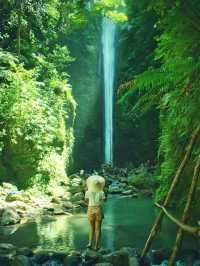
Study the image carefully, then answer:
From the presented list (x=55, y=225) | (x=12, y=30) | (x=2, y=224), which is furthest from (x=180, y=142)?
(x=12, y=30)

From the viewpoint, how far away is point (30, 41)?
22.0 m

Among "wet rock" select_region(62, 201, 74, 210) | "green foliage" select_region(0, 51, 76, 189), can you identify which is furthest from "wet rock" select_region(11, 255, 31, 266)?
"green foliage" select_region(0, 51, 76, 189)

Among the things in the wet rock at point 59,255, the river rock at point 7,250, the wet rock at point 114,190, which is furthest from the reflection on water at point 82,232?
the wet rock at point 114,190

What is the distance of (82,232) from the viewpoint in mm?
11016

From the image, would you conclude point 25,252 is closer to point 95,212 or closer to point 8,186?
point 95,212

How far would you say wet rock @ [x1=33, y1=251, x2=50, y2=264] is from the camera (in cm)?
796

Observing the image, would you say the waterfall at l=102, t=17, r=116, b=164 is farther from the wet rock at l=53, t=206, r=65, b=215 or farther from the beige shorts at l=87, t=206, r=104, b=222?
the beige shorts at l=87, t=206, r=104, b=222

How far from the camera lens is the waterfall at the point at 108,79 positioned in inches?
1192

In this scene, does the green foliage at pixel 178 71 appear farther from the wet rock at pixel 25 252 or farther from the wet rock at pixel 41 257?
the wet rock at pixel 25 252

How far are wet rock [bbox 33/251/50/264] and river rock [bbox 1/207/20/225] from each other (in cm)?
420

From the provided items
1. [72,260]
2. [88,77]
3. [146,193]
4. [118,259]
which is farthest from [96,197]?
[88,77]

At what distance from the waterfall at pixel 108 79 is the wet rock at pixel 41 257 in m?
21.5

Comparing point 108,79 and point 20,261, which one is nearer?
point 20,261

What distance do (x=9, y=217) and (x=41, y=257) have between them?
4481 mm
